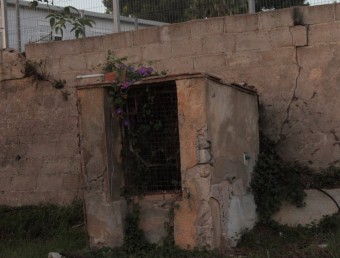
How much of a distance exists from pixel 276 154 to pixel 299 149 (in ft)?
1.05

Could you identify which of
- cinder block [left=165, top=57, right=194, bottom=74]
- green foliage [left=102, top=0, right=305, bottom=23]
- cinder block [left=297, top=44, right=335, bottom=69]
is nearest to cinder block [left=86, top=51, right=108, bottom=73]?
green foliage [left=102, top=0, right=305, bottom=23]

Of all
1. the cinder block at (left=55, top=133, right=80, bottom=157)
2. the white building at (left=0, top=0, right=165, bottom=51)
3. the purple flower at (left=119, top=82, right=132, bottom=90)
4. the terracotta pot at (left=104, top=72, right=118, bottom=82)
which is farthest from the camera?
the white building at (left=0, top=0, right=165, bottom=51)

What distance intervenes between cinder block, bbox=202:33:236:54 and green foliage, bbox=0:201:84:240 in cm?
307

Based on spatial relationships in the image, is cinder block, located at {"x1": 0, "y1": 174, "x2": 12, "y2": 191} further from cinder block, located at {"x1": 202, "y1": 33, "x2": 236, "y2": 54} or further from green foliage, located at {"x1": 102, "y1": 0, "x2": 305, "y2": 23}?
cinder block, located at {"x1": 202, "y1": 33, "x2": 236, "y2": 54}

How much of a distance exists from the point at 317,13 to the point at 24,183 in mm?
5294

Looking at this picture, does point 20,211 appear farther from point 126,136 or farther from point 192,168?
point 192,168

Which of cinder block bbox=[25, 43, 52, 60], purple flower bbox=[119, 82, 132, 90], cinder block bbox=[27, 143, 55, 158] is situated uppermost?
cinder block bbox=[25, 43, 52, 60]

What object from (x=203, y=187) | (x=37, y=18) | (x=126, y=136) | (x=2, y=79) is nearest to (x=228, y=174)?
(x=203, y=187)

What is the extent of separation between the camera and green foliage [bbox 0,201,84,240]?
7.46 metres

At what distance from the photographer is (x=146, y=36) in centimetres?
778

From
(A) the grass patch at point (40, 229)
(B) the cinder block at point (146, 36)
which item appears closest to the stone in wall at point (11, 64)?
(B) the cinder block at point (146, 36)

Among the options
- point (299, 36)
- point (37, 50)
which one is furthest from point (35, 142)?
point (299, 36)

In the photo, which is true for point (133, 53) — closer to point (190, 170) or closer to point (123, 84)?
point (123, 84)

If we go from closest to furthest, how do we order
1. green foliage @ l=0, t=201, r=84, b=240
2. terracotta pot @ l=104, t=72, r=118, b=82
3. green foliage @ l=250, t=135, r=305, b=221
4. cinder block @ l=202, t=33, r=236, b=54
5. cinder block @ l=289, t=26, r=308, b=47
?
terracotta pot @ l=104, t=72, r=118, b=82, green foliage @ l=250, t=135, r=305, b=221, cinder block @ l=289, t=26, r=308, b=47, cinder block @ l=202, t=33, r=236, b=54, green foliage @ l=0, t=201, r=84, b=240
